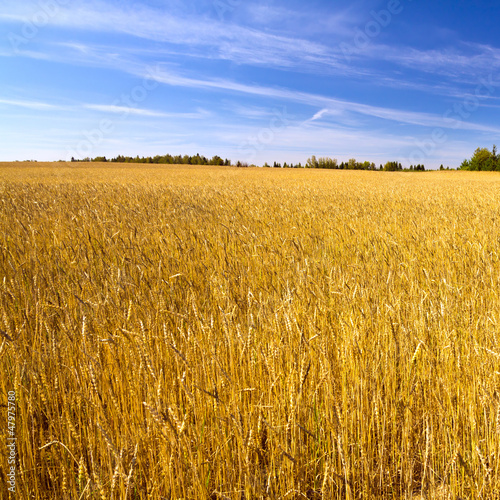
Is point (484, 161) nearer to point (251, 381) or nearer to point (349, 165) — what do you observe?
point (349, 165)

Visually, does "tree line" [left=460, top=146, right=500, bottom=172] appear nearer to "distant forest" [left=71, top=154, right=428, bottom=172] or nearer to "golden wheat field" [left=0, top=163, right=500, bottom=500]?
"distant forest" [left=71, top=154, right=428, bottom=172]

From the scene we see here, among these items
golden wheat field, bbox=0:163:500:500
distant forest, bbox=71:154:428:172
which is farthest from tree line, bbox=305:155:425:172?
golden wheat field, bbox=0:163:500:500

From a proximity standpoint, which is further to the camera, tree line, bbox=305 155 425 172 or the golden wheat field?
tree line, bbox=305 155 425 172

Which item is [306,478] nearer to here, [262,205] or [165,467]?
[165,467]

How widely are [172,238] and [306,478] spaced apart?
3.47m

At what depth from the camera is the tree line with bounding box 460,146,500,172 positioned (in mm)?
61719

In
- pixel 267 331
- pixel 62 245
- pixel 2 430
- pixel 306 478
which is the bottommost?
pixel 306 478

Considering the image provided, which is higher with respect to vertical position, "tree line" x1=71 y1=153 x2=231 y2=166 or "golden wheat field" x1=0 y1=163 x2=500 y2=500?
"tree line" x1=71 y1=153 x2=231 y2=166

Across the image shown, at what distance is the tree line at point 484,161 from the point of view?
202 ft

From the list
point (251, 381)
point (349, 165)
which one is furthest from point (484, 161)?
point (251, 381)

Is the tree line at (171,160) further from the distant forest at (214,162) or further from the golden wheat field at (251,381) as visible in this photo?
the golden wheat field at (251,381)

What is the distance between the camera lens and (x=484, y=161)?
210 feet

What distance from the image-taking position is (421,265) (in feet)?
11.8

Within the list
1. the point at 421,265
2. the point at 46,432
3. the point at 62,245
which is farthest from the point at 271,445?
the point at 62,245
